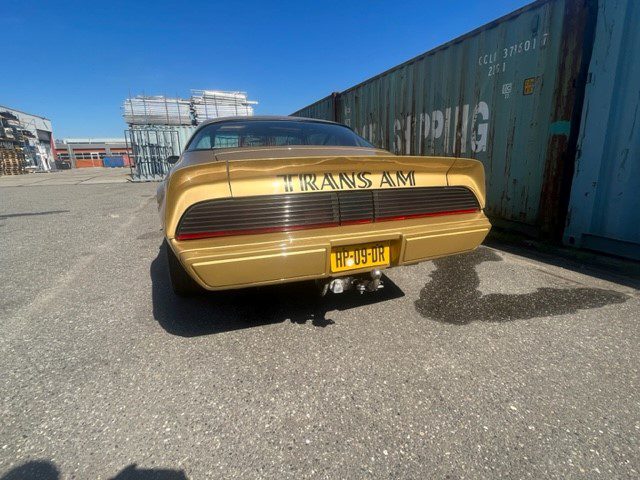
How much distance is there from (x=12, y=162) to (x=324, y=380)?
33.7 m

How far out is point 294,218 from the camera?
1.79 metres

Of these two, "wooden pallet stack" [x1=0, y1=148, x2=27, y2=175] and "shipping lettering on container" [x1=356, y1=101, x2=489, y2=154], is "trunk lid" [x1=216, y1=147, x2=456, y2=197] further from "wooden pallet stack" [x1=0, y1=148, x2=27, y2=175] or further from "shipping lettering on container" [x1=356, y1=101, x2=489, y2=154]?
"wooden pallet stack" [x1=0, y1=148, x2=27, y2=175]

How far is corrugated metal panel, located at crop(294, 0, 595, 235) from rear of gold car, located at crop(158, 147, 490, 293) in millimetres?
2245

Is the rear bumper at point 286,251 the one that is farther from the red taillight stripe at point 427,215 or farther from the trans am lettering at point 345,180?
the trans am lettering at point 345,180

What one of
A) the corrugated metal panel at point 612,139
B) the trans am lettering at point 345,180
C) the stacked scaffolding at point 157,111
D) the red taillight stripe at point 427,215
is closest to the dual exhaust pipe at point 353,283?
the red taillight stripe at point 427,215

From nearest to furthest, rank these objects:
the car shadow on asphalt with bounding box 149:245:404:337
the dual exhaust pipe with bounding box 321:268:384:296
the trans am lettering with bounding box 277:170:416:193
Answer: the trans am lettering with bounding box 277:170:416:193 < the dual exhaust pipe with bounding box 321:268:384:296 < the car shadow on asphalt with bounding box 149:245:404:337

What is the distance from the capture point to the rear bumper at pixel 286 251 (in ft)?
5.30

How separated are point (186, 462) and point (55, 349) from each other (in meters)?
1.34

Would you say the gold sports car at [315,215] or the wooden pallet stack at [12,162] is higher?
the wooden pallet stack at [12,162]

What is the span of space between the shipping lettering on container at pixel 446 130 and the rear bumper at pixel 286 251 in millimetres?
3124

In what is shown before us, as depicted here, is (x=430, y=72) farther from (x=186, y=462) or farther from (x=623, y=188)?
(x=186, y=462)

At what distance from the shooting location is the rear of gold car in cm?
165

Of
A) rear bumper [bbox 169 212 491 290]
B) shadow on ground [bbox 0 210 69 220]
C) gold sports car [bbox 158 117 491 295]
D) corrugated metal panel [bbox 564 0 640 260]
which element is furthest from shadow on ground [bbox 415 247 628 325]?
shadow on ground [bbox 0 210 69 220]

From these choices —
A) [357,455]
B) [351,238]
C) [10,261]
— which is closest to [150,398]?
[357,455]
